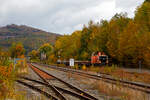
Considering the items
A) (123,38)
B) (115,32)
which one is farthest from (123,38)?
(115,32)

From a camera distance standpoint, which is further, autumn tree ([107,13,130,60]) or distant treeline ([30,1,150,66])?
autumn tree ([107,13,130,60])

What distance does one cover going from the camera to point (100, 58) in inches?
1395

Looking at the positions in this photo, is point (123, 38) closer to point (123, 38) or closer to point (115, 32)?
point (123, 38)

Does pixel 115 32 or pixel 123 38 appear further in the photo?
pixel 115 32

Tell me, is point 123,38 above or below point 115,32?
below

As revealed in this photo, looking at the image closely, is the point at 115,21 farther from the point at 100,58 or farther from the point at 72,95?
the point at 72,95

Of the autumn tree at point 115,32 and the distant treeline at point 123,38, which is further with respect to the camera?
the autumn tree at point 115,32

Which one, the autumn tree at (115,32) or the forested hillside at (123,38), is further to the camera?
the autumn tree at (115,32)

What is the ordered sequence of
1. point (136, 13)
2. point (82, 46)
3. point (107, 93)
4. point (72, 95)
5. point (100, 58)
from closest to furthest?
point (72, 95) → point (107, 93) → point (136, 13) → point (100, 58) → point (82, 46)

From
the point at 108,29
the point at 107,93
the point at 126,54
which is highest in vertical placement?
the point at 108,29

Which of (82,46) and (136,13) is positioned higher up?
(136,13)

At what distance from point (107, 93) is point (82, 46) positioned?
126 ft

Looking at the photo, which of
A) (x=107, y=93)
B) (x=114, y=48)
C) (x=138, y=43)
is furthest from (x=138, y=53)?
(x=107, y=93)

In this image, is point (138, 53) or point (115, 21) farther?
point (115, 21)
